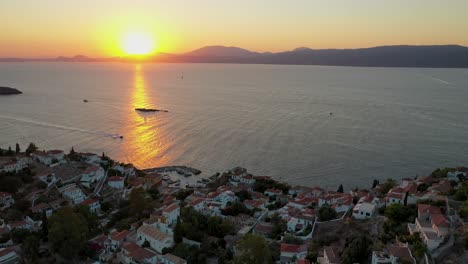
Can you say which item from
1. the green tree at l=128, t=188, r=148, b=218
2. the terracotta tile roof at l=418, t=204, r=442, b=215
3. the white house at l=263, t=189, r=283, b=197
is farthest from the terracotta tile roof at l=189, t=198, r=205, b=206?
the terracotta tile roof at l=418, t=204, r=442, b=215

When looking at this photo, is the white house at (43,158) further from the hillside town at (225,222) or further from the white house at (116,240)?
the white house at (116,240)

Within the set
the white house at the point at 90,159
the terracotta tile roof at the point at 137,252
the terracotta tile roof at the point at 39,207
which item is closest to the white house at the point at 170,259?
the terracotta tile roof at the point at 137,252

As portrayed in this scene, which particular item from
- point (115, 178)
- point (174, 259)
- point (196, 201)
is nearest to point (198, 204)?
point (196, 201)

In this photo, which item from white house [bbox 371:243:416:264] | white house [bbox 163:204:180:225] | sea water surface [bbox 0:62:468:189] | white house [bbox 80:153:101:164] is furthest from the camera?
sea water surface [bbox 0:62:468:189]

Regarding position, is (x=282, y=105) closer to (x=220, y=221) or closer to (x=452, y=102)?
(x=452, y=102)

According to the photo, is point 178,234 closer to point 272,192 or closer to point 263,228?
point 263,228

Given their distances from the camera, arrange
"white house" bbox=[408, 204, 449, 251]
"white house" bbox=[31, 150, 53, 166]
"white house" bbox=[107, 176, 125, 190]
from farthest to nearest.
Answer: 1. "white house" bbox=[31, 150, 53, 166]
2. "white house" bbox=[107, 176, 125, 190]
3. "white house" bbox=[408, 204, 449, 251]

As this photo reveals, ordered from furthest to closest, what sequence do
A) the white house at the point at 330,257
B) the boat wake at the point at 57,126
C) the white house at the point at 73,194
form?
1. the boat wake at the point at 57,126
2. the white house at the point at 73,194
3. the white house at the point at 330,257

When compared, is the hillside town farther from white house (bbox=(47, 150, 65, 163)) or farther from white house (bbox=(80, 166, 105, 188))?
white house (bbox=(47, 150, 65, 163))
